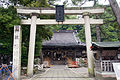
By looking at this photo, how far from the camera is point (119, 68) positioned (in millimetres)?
4000

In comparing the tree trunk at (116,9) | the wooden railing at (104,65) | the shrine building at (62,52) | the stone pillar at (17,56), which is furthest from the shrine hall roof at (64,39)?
the tree trunk at (116,9)

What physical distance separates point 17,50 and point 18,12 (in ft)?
10.4

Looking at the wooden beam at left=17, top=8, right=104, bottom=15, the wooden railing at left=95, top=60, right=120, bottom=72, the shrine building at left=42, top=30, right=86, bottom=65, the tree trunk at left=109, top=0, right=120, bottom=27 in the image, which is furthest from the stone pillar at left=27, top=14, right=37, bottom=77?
the shrine building at left=42, top=30, right=86, bottom=65

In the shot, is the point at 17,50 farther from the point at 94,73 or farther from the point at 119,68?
the point at 119,68

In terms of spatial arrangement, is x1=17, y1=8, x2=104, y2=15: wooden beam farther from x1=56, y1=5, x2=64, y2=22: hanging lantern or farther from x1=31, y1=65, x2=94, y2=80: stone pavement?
x1=31, y1=65, x2=94, y2=80: stone pavement

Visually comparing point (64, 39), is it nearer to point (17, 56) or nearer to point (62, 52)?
point (62, 52)

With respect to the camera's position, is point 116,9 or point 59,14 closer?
point 116,9

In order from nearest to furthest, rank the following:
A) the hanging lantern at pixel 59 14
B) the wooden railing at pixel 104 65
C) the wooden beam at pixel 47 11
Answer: the wooden railing at pixel 104 65 < the hanging lantern at pixel 59 14 < the wooden beam at pixel 47 11

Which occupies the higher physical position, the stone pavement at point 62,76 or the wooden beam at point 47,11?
the wooden beam at point 47,11

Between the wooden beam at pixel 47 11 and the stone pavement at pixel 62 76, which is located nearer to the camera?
the stone pavement at pixel 62 76

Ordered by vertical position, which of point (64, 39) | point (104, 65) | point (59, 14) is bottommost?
point (104, 65)

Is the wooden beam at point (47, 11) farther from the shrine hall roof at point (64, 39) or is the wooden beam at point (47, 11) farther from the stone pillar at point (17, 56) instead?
the shrine hall roof at point (64, 39)

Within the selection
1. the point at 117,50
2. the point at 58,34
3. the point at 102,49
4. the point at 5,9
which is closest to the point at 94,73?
the point at 102,49

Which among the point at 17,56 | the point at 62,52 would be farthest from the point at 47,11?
the point at 62,52
